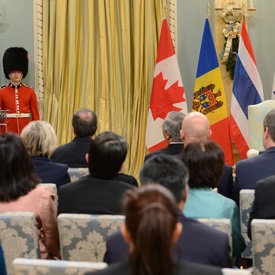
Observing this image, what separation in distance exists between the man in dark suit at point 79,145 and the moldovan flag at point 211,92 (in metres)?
2.29

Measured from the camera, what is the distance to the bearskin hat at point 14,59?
23.8 ft

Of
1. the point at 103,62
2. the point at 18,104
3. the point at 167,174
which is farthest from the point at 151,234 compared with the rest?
the point at 103,62

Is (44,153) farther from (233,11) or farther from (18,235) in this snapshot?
(233,11)

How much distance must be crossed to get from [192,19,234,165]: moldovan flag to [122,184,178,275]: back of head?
212 inches

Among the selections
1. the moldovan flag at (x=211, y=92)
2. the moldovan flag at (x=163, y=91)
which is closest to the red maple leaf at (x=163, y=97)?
the moldovan flag at (x=163, y=91)

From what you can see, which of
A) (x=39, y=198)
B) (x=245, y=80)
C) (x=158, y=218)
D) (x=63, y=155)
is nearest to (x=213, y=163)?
(x=39, y=198)

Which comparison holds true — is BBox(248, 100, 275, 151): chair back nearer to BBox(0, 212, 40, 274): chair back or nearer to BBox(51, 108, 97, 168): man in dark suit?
BBox(51, 108, 97, 168): man in dark suit

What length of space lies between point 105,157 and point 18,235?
599 mm

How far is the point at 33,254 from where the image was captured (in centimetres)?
290

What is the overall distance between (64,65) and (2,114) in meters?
1.02

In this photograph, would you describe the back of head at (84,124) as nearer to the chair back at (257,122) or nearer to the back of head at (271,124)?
the back of head at (271,124)

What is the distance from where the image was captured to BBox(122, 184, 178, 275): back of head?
4.88ft

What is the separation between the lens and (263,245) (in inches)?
106

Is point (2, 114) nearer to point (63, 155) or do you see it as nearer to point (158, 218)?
point (63, 155)
